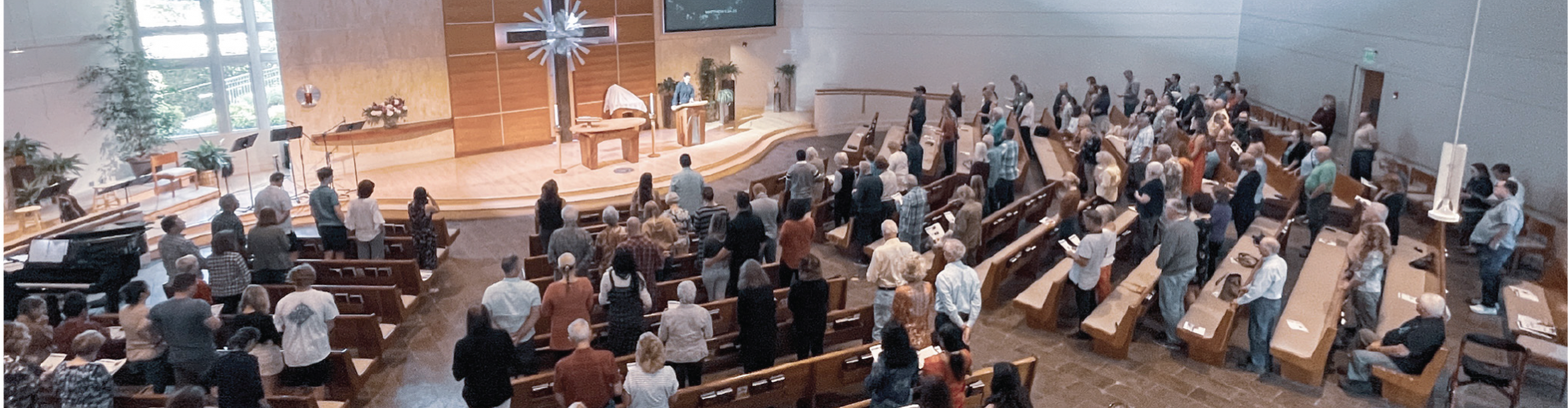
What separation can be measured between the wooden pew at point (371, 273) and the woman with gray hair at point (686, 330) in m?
3.15

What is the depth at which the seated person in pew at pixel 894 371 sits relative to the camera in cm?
551

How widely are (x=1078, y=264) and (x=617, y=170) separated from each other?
7841 mm

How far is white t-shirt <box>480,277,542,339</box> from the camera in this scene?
6473 mm

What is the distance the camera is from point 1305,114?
16016 mm

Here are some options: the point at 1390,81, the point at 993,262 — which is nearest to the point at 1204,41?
the point at 1390,81

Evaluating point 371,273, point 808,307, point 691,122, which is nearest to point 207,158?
point 371,273

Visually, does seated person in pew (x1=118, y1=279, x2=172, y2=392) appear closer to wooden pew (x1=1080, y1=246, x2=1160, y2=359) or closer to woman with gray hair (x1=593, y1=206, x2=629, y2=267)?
woman with gray hair (x1=593, y1=206, x2=629, y2=267)

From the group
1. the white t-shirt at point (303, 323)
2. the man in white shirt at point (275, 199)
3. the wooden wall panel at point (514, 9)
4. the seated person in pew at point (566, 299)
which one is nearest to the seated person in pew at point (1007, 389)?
the seated person in pew at point (566, 299)

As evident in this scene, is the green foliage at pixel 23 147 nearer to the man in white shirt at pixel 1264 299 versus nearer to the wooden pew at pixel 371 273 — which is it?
the wooden pew at pixel 371 273

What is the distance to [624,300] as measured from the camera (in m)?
6.64

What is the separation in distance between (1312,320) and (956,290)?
10.2ft

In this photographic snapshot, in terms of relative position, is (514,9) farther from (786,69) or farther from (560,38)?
(786,69)

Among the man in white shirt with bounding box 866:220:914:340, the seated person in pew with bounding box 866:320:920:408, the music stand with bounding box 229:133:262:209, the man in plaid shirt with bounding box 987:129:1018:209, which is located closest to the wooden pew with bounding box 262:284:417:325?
the man in white shirt with bounding box 866:220:914:340

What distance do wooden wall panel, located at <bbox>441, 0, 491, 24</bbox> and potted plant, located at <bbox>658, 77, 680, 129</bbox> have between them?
3.49 metres
